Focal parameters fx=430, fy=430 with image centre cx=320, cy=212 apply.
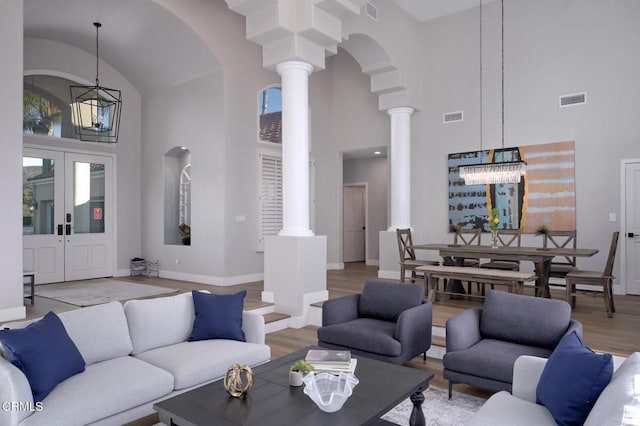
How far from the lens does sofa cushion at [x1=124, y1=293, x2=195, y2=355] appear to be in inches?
129

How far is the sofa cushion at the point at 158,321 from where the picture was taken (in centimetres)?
328

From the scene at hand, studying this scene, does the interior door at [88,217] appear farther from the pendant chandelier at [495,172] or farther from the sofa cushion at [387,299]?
the pendant chandelier at [495,172]

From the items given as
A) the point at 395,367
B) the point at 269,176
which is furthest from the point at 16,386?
the point at 269,176

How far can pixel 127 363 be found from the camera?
9.68 feet

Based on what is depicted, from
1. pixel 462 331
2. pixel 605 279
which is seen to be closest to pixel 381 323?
pixel 462 331

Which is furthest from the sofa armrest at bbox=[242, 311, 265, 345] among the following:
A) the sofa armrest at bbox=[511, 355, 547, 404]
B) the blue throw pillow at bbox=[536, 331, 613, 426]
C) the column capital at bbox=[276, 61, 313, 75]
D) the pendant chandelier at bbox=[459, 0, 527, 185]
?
the pendant chandelier at bbox=[459, 0, 527, 185]

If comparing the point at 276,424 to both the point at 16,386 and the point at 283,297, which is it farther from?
the point at 283,297

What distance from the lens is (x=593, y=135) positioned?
6.65 meters

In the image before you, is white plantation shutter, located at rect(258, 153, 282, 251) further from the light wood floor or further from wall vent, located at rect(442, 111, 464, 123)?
wall vent, located at rect(442, 111, 464, 123)

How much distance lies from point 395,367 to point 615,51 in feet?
21.1

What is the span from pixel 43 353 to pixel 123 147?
684 cm

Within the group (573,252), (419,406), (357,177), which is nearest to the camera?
(419,406)

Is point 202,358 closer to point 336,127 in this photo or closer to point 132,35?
point 132,35

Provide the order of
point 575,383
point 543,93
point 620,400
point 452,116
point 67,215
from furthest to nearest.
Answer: point 452,116, point 67,215, point 543,93, point 575,383, point 620,400
